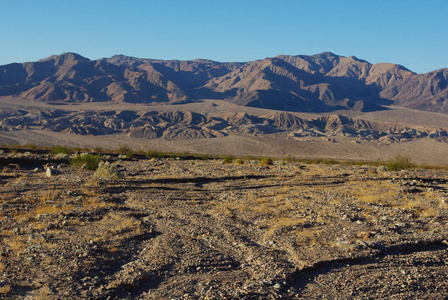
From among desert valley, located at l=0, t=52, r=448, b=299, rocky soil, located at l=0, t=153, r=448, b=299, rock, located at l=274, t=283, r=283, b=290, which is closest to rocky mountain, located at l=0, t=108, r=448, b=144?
desert valley, located at l=0, t=52, r=448, b=299

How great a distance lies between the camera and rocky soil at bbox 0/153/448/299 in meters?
7.21

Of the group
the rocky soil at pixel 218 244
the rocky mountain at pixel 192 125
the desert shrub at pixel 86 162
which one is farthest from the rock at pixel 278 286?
the rocky mountain at pixel 192 125

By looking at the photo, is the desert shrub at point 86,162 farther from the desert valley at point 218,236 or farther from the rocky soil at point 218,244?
the rocky soil at point 218,244

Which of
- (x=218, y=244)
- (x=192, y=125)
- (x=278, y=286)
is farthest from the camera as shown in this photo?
(x=192, y=125)

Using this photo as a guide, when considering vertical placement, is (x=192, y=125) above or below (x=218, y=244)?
above

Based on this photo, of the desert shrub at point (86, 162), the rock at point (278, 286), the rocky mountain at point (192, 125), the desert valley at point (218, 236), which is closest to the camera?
the rock at point (278, 286)

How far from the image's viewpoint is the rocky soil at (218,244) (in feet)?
23.7

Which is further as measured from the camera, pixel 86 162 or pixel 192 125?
pixel 192 125

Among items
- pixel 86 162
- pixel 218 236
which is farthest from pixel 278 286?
pixel 86 162

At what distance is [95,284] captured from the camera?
727 cm

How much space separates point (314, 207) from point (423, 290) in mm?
7305

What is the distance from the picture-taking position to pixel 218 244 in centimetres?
974

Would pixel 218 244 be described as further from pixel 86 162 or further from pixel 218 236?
pixel 86 162

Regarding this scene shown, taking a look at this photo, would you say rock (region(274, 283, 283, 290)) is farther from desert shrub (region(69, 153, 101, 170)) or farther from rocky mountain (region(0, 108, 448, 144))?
rocky mountain (region(0, 108, 448, 144))
